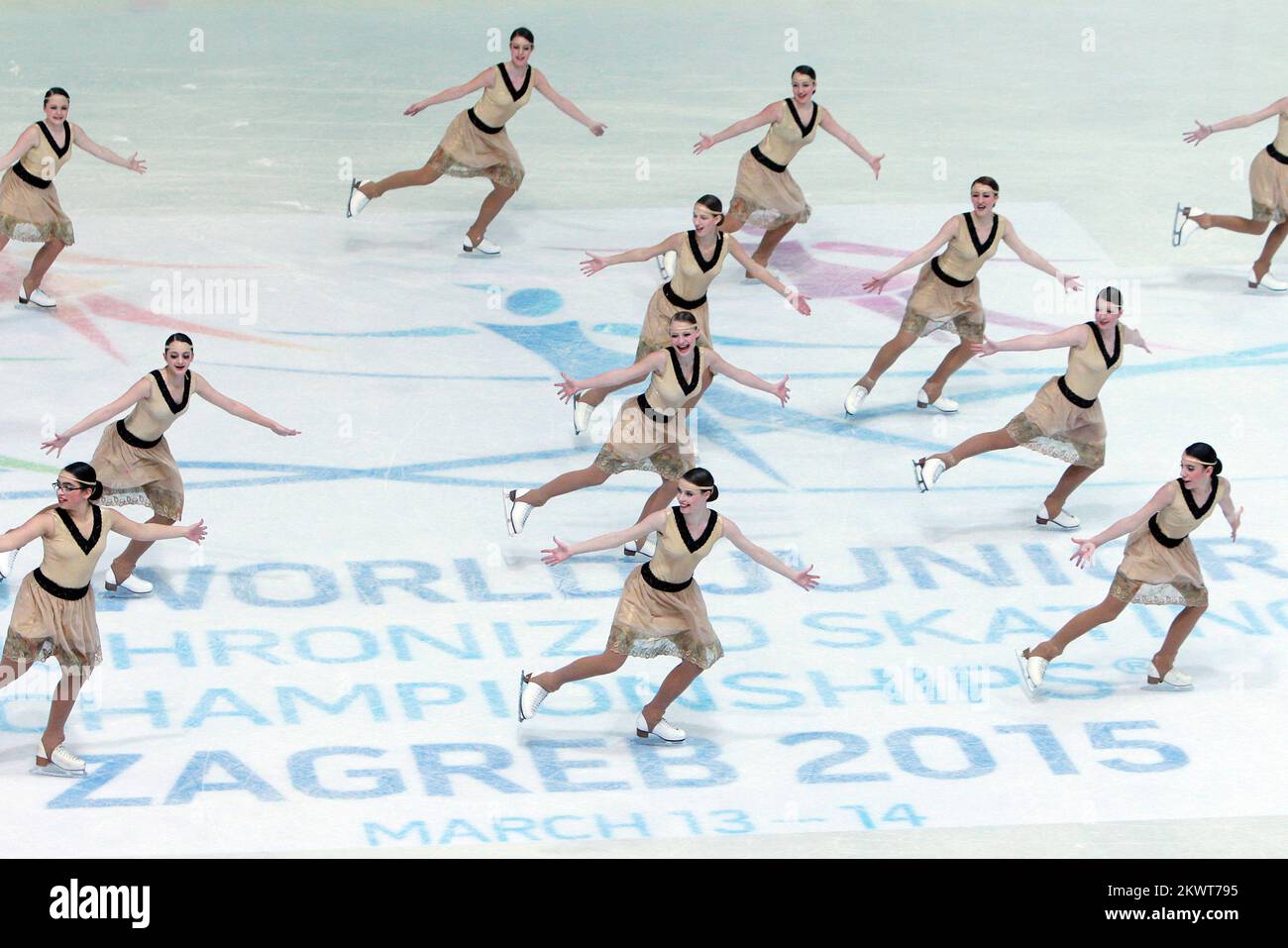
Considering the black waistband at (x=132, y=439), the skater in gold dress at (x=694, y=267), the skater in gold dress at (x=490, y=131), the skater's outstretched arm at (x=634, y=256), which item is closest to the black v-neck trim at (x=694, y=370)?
the skater in gold dress at (x=694, y=267)

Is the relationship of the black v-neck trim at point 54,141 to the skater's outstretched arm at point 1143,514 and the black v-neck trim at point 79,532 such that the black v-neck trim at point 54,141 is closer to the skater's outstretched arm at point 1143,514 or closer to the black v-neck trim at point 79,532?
the black v-neck trim at point 79,532

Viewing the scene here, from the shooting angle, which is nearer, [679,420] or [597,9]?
[679,420]

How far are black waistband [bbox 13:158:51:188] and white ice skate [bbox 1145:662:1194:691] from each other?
314 inches

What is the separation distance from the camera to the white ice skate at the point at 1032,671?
12.5 metres

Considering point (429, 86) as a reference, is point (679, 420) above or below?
below

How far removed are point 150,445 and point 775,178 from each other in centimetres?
559

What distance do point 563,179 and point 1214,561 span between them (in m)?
7.41

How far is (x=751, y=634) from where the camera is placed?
13164 millimetres

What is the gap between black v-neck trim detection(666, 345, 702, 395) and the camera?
1338 cm

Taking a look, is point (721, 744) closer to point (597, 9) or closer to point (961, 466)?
point (961, 466)

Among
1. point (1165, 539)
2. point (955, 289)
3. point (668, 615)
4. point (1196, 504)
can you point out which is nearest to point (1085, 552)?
point (1165, 539)

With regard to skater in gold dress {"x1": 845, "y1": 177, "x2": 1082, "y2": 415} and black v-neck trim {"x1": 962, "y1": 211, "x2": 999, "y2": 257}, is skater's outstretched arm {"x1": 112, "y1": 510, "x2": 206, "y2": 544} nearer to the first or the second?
skater in gold dress {"x1": 845, "y1": 177, "x2": 1082, "y2": 415}

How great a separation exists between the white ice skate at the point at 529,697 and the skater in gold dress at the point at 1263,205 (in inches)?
294

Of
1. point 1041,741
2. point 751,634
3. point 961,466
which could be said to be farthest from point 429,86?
point 1041,741
